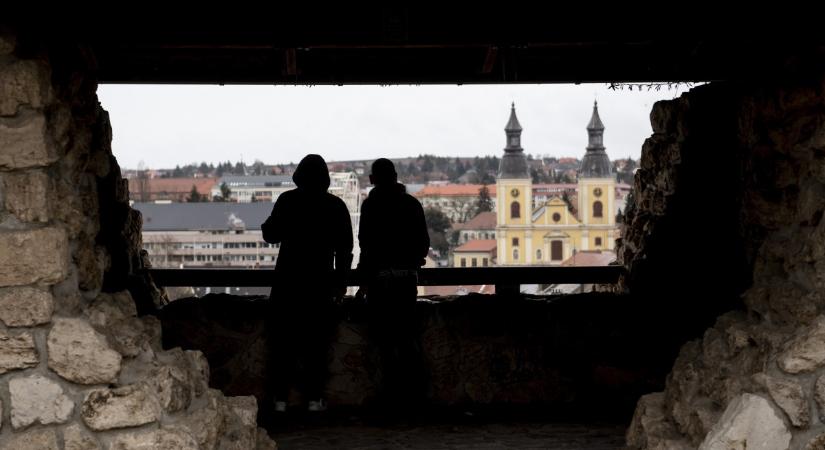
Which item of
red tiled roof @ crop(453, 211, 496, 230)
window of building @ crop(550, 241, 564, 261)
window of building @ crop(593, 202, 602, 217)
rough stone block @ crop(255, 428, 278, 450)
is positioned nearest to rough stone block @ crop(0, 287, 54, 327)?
rough stone block @ crop(255, 428, 278, 450)

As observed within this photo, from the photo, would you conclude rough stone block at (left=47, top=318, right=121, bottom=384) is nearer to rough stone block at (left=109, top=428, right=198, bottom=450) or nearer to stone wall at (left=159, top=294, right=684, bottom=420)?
rough stone block at (left=109, top=428, right=198, bottom=450)

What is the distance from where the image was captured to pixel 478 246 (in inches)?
2506

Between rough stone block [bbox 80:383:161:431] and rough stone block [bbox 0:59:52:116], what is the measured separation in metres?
1.15

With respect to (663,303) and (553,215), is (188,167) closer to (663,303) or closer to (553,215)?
(553,215)

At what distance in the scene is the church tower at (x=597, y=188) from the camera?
74250mm

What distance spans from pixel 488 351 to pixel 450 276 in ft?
2.67

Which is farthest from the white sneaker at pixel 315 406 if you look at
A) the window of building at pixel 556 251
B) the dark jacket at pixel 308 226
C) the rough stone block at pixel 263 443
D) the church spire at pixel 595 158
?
the window of building at pixel 556 251

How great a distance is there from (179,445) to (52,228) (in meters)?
0.99

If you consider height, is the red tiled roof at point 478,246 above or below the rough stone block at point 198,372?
below

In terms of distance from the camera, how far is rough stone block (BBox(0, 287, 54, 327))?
4.04 metres

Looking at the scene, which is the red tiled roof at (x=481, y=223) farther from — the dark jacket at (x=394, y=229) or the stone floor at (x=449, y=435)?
the dark jacket at (x=394, y=229)

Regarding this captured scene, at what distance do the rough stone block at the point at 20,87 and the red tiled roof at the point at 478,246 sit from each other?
54.1 metres

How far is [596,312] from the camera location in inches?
285

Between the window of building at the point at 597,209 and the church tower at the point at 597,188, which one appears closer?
the church tower at the point at 597,188
